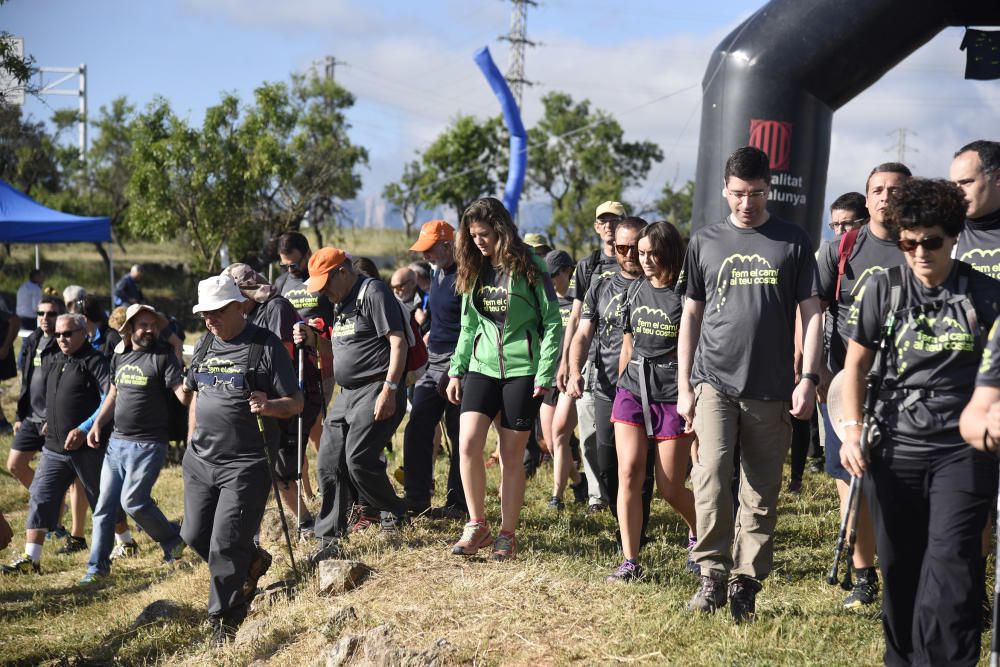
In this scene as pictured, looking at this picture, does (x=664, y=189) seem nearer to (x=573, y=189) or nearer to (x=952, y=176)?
(x=573, y=189)

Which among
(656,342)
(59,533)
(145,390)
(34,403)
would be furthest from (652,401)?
Answer: (59,533)

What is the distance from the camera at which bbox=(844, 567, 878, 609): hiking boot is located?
4.93 metres

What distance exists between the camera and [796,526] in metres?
6.71

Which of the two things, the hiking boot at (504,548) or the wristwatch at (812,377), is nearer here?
the wristwatch at (812,377)

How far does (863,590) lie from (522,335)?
2171 millimetres

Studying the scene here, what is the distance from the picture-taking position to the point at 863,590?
16.3 feet

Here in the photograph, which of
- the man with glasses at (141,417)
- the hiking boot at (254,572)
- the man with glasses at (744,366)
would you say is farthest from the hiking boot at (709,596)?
the man with glasses at (141,417)

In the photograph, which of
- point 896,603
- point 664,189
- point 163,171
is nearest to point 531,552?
point 896,603

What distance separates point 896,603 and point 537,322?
2.60 metres

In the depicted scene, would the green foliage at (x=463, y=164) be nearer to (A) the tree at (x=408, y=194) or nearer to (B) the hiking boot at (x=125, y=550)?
(A) the tree at (x=408, y=194)

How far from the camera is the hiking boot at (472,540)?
572 centimetres

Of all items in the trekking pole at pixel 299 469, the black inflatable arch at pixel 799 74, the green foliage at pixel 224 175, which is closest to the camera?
the trekking pole at pixel 299 469

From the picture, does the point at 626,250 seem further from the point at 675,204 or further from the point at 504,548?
the point at 675,204

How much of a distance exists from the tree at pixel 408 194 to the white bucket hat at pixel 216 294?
37333 millimetres
